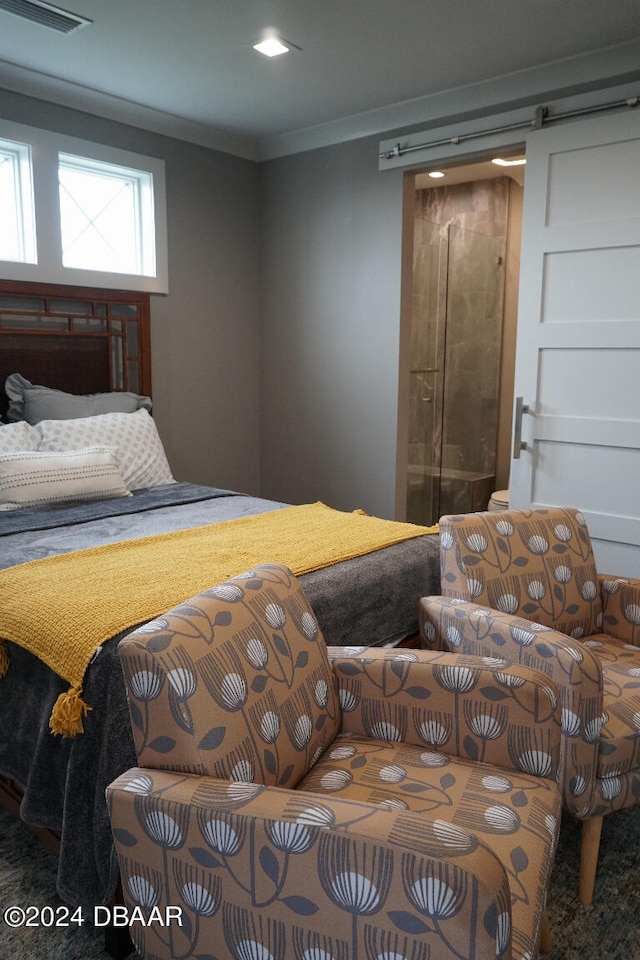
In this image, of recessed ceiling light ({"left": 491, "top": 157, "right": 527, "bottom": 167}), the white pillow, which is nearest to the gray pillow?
the white pillow

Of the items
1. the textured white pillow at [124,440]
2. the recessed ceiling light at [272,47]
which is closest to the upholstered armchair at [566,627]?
the textured white pillow at [124,440]

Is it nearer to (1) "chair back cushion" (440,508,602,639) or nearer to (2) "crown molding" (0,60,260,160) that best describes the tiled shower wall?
(2) "crown molding" (0,60,260,160)

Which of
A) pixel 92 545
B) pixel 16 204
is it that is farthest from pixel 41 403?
pixel 92 545

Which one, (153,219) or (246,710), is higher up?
(153,219)

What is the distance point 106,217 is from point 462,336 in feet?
8.04

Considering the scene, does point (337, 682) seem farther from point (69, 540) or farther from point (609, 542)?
point (609, 542)

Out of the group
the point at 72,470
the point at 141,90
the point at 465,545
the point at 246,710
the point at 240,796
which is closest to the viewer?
the point at 240,796

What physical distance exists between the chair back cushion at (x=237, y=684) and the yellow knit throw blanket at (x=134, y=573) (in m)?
0.36

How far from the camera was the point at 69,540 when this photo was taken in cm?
234

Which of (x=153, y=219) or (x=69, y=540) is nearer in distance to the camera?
(x=69, y=540)

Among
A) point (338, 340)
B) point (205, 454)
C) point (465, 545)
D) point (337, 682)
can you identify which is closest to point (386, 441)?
point (338, 340)

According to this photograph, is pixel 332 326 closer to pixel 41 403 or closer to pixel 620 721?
pixel 41 403

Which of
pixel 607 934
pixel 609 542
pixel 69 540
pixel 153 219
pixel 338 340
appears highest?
pixel 153 219

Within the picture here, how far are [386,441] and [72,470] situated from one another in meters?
1.79
